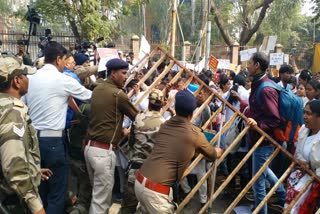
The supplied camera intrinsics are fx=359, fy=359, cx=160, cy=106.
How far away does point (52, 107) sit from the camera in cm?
379

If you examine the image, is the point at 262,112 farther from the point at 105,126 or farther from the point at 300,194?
the point at 105,126

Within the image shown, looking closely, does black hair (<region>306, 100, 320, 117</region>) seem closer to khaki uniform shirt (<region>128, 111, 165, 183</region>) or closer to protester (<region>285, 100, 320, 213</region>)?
protester (<region>285, 100, 320, 213</region>)

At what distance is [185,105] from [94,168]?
1379mm

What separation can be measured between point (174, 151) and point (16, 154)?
135cm

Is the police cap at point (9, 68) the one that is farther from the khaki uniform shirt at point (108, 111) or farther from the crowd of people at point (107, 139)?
the khaki uniform shirt at point (108, 111)

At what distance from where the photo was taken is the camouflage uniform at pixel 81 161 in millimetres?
4375

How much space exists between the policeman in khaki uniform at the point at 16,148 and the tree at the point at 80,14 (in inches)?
324

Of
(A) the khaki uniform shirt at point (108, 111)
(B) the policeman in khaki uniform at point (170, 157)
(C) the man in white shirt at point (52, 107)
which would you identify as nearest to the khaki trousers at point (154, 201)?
(B) the policeman in khaki uniform at point (170, 157)

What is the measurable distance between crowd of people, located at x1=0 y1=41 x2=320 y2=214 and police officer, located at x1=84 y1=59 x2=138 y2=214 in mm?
11

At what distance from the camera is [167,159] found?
125 inches

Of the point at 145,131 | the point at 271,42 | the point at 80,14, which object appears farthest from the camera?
the point at 80,14

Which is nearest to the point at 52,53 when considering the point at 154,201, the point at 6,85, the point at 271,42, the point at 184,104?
the point at 6,85

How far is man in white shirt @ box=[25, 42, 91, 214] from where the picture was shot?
376 cm

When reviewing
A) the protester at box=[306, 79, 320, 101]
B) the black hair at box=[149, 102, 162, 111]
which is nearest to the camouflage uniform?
the black hair at box=[149, 102, 162, 111]
